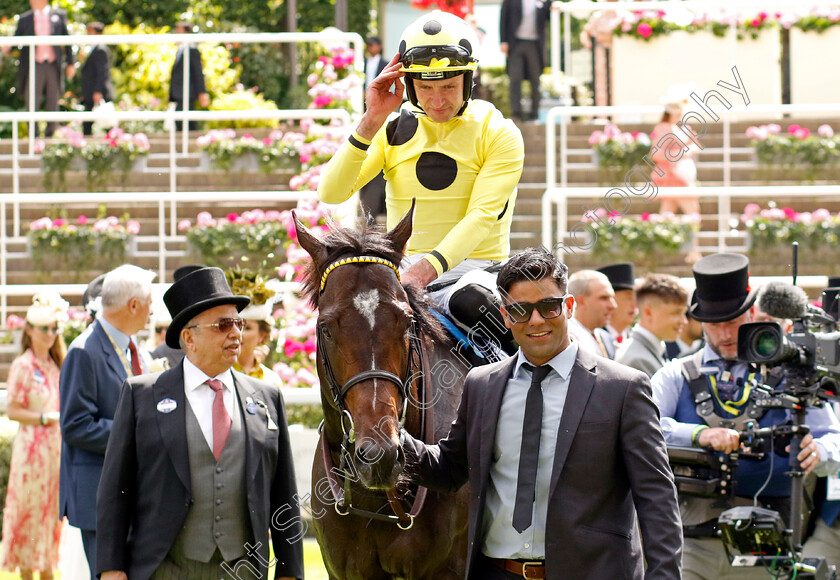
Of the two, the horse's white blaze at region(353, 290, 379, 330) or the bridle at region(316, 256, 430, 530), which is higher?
the horse's white blaze at region(353, 290, 379, 330)

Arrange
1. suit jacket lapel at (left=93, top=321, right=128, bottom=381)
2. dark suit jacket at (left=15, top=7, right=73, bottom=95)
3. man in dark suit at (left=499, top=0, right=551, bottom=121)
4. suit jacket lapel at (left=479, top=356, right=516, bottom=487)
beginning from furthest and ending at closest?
dark suit jacket at (left=15, top=7, right=73, bottom=95), man in dark suit at (left=499, top=0, right=551, bottom=121), suit jacket lapel at (left=93, top=321, right=128, bottom=381), suit jacket lapel at (left=479, top=356, right=516, bottom=487)

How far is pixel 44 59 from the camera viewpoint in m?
15.5

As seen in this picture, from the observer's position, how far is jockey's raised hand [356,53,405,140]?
4883mm

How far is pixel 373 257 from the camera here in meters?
4.29

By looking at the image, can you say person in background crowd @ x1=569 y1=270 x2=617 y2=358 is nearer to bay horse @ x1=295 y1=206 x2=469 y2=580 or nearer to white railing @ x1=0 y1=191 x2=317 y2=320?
white railing @ x1=0 y1=191 x2=317 y2=320

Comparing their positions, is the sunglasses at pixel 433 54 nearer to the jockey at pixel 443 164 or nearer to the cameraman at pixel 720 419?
the jockey at pixel 443 164

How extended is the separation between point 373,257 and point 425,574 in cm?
122

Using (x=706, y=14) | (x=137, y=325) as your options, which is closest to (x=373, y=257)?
(x=137, y=325)

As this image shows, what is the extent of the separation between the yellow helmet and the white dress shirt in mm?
1515

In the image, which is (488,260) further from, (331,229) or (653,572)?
(653,572)

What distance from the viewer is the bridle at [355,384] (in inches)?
157

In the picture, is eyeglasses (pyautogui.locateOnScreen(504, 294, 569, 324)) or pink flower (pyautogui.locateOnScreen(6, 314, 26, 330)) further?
pink flower (pyautogui.locateOnScreen(6, 314, 26, 330))

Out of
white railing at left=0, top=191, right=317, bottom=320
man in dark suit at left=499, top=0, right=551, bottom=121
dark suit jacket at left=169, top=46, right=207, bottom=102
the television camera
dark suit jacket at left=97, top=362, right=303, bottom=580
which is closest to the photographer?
dark suit jacket at left=97, top=362, right=303, bottom=580

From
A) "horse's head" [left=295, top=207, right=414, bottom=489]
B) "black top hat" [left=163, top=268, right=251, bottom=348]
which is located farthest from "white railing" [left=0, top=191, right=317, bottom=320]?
"horse's head" [left=295, top=207, right=414, bottom=489]
